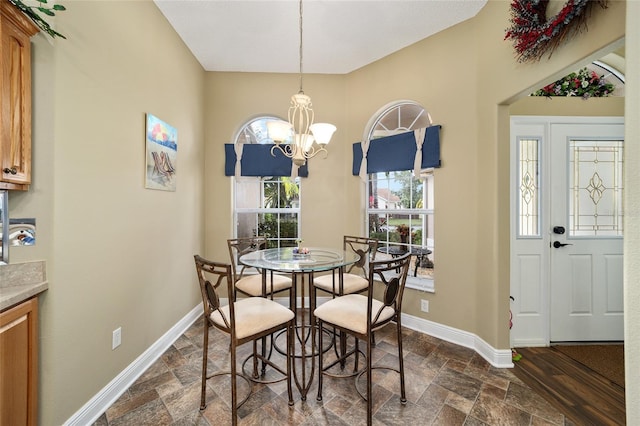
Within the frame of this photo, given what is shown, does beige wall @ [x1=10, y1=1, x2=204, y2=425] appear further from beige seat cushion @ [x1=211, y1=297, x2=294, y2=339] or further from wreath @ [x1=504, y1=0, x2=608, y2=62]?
wreath @ [x1=504, y1=0, x2=608, y2=62]

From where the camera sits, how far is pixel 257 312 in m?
1.76

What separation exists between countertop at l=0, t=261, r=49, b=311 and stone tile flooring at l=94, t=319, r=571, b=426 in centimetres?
96

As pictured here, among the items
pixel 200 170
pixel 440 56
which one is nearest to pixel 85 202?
pixel 200 170

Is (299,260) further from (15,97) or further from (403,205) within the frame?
(15,97)

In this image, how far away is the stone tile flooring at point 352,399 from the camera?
164cm

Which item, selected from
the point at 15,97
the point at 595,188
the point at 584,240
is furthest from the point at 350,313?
the point at 595,188

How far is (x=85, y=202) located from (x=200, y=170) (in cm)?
173

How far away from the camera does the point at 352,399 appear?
1813mm

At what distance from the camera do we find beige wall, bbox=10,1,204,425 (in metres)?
1.41

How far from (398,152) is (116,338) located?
3008 mm

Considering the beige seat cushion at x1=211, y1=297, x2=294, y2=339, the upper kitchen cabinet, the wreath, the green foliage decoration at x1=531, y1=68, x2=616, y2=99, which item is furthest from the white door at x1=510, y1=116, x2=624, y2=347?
the upper kitchen cabinet

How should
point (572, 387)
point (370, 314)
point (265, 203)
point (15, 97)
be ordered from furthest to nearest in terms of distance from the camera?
point (265, 203), point (572, 387), point (370, 314), point (15, 97)

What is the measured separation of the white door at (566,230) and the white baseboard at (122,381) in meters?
3.26

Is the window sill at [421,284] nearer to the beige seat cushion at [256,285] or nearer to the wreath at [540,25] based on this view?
the beige seat cushion at [256,285]
